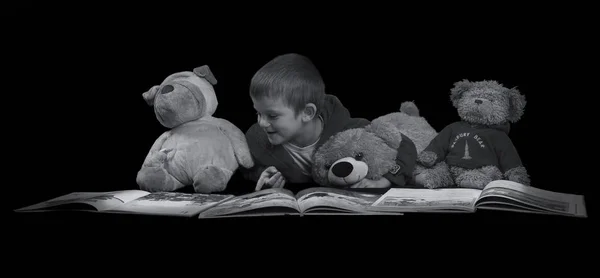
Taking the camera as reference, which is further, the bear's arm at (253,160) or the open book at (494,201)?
the bear's arm at (253,160)

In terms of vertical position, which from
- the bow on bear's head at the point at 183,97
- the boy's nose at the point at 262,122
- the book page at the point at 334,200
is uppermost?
the bow on bear's head at the point at 183,97

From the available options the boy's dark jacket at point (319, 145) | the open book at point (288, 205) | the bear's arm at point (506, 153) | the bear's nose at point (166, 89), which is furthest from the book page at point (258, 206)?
the bear's arm at point (506, 153)

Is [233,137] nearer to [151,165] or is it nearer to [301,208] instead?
[151,165]

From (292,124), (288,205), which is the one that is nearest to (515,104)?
(292,124)

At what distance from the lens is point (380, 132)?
3729 mm

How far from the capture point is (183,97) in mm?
3775

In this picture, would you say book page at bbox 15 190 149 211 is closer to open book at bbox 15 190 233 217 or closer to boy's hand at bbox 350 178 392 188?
open book at bbox 15 190 233 217

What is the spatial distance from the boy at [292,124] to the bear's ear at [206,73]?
273mm

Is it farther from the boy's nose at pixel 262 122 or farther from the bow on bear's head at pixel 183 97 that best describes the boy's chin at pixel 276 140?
the bow on bear's head at pixel 183 97

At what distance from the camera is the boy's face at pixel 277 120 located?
3.59 meters

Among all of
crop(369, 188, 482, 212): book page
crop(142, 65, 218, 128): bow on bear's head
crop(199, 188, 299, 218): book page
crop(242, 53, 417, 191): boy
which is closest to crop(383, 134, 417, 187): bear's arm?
crop(242, 53, 417, 191): boy

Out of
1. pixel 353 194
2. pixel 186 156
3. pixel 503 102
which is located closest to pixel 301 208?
pixel 353 194

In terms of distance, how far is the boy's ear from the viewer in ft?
12.0

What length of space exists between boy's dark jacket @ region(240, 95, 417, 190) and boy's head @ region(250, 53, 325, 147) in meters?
0.12
